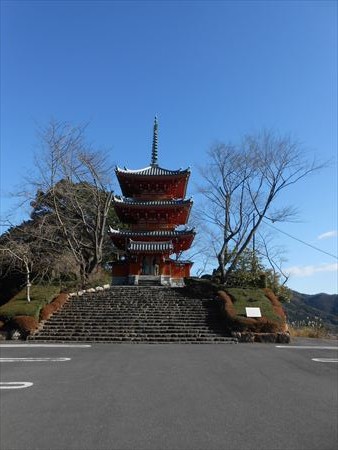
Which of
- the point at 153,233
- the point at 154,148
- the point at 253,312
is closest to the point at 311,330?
the point at 253,312

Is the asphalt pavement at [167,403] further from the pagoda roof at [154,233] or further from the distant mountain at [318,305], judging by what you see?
the distant mountain at [318,305]

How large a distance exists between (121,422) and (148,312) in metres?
16.4

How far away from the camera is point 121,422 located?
6.14 meters

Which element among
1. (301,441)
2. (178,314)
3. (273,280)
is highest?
(273,280)

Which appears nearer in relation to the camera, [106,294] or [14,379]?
[14,379]

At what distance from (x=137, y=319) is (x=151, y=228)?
12.8 m

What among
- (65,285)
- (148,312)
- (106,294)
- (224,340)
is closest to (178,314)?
(148,312)

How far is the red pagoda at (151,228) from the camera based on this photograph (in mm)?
31125

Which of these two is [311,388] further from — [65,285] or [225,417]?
[65,285]

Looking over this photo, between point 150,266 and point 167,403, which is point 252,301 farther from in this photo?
point 167,403

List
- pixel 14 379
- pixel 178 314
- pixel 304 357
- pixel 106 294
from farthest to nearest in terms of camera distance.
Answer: pixel 106 294 < pixel 178 314 < pixel 304 357 < pixel 14 379

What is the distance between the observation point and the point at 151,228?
33.2 m

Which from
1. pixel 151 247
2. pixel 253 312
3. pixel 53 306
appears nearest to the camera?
A: pixel 253 312

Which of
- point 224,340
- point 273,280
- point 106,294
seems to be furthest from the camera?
point 273,280
